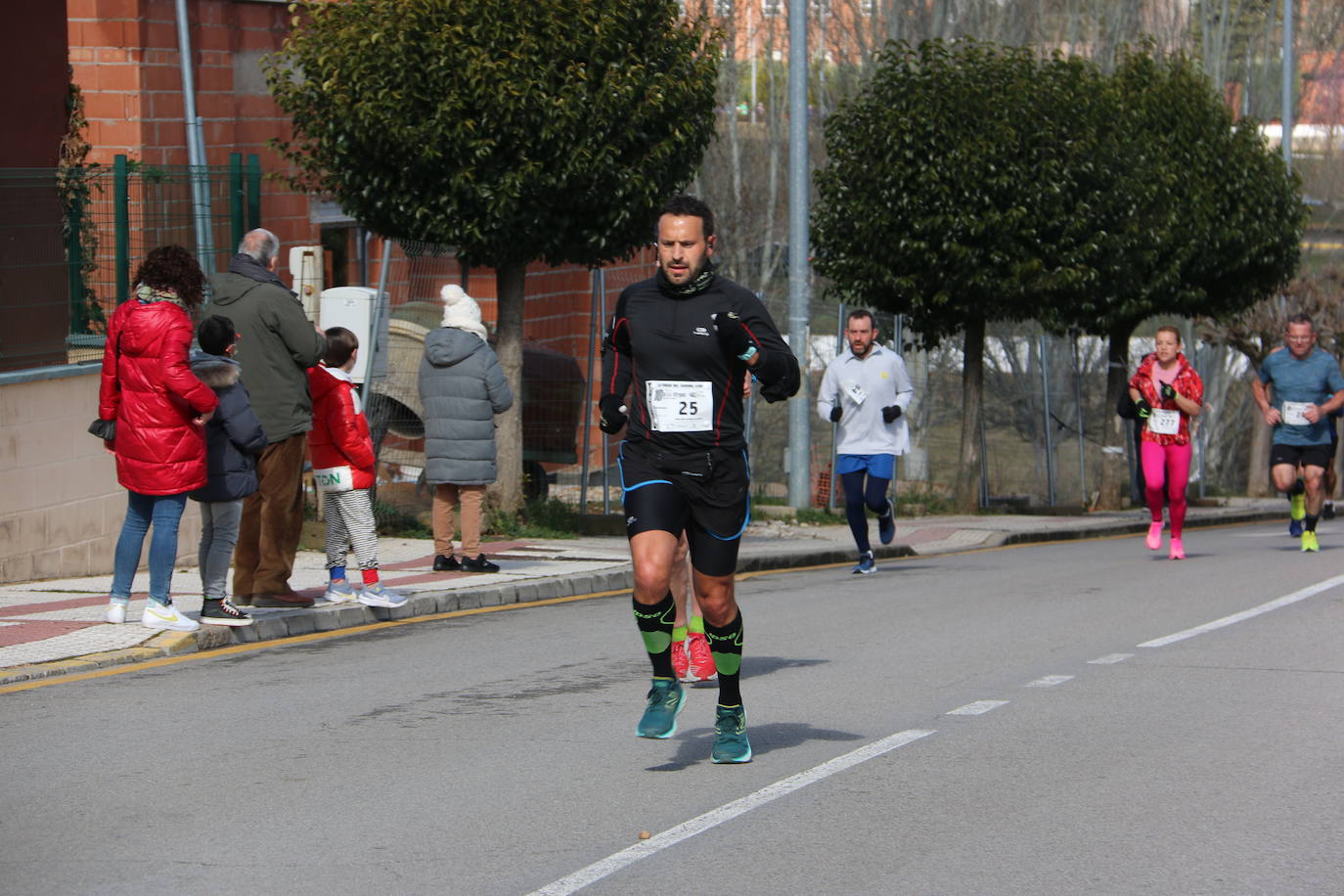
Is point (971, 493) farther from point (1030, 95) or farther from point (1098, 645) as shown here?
point (1098, 645)

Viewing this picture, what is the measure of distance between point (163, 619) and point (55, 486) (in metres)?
3.43

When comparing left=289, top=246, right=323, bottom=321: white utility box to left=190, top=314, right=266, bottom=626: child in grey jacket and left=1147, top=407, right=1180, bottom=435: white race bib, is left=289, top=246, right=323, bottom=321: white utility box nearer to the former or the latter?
left=190, top=314, right=266, bottom=626: child in grey jacket

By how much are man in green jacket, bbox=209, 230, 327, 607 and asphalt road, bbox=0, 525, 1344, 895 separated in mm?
819

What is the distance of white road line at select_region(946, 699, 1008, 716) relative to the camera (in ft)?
26.6

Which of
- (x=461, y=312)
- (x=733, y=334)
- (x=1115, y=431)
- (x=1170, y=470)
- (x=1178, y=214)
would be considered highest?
(x=1178, y=214)

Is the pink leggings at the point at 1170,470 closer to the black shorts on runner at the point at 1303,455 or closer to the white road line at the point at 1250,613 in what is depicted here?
the black shorts on runner at the point at 1303,455

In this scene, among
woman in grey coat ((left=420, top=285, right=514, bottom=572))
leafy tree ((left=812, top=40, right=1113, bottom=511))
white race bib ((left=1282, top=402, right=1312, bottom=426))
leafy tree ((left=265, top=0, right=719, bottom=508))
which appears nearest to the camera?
woman in grey coat ((left=420, top=285, right=514, bottom=572))

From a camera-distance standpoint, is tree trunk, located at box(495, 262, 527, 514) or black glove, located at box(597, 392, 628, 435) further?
tree trunk, located at box(495, 262, 527, 514)

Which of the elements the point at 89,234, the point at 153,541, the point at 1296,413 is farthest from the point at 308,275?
the point at 1296,413

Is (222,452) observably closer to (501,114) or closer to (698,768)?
(698,768)

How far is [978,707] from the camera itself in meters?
8.27

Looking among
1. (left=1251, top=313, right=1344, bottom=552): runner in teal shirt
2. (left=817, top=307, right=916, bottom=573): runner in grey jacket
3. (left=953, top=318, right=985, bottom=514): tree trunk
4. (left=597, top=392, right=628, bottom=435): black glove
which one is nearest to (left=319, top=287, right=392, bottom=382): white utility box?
(left=817, top=307, right=916, bottom=573): runner in grey jacket

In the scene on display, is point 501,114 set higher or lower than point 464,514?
higher

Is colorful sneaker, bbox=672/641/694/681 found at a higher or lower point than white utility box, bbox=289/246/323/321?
lower
